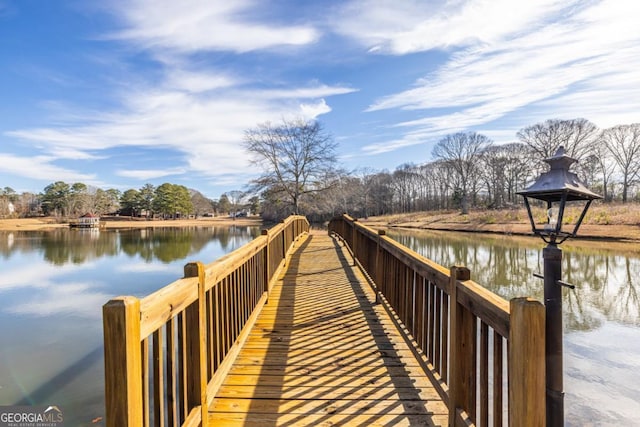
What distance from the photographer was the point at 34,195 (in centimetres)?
7400

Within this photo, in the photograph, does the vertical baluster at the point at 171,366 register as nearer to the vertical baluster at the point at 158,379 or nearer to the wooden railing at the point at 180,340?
Answer: the wooden railing at the point at 180,340

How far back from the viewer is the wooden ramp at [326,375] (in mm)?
2242

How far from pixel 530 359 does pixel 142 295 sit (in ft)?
34.1

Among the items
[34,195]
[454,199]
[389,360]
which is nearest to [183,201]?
[34,195]

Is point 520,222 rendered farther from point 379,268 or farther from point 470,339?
point 470,339

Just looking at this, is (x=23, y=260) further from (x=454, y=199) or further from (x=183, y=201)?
(x=183, y=201)

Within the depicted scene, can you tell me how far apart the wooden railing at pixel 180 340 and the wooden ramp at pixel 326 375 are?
22 cm

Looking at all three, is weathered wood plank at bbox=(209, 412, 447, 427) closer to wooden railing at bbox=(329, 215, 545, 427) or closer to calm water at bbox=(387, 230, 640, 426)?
wooden railing at bbox=(329, 215, 545, 427)

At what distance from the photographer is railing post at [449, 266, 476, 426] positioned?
1917mm

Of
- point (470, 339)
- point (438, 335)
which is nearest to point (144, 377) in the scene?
point (470, 339)

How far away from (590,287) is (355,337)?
9.33m

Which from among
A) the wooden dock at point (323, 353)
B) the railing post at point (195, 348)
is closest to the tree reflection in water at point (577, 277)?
the wooden dock at point (323, 353)

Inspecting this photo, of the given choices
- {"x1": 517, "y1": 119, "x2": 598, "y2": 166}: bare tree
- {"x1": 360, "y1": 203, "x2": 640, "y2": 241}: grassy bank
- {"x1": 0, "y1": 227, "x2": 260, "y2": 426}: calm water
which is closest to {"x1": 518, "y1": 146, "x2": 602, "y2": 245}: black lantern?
{"x1": 0, "y1": 227, "x2": 260, "y2": 426}: calm water

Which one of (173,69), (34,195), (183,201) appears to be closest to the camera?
(173,69)
